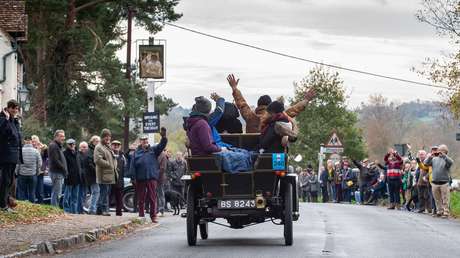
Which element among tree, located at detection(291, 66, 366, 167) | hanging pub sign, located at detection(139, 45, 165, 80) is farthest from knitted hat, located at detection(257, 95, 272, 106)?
tree, located at detection(291, 66, 366, 167)

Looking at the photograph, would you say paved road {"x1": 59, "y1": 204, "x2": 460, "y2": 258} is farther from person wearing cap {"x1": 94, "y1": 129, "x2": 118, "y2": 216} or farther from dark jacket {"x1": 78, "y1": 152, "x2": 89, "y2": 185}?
dark jacket {"x1": 78, "y1": 152, "x2": 89, "y2": 185}

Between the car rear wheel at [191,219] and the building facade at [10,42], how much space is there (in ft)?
106

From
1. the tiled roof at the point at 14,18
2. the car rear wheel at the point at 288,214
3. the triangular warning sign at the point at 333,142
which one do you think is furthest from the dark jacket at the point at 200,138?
the triangular warning sign at the point at 333,142

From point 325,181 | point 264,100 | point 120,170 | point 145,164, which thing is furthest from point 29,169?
point 325,181

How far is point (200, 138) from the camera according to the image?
16.1 meters

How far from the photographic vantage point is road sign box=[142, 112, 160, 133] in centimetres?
3912

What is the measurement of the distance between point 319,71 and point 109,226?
189 ft

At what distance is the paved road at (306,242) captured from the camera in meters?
14.8

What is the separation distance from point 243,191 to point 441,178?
15.0 meters

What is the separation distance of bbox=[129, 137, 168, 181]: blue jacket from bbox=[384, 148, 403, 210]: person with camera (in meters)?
13.8

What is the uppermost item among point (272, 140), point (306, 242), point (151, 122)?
point (151, 122)

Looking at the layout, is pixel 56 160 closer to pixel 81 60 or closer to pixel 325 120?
pixel 81 60

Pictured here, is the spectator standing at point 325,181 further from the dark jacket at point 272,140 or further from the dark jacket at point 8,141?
the dark jacket at point 272,140

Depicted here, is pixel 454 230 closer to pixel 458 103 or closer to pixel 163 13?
pixel 458 103
